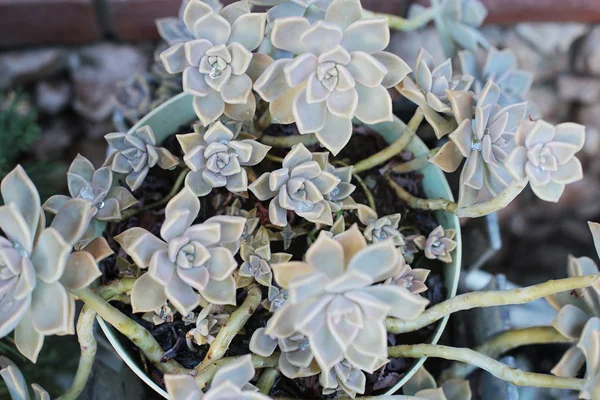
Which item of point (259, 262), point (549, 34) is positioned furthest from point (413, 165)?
point (549, 34)

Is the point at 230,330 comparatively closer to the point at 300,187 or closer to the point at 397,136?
the point at 300,187

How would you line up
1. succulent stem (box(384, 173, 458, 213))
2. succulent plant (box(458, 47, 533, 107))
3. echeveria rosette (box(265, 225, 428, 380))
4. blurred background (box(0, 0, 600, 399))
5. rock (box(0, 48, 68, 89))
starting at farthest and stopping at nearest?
rock (box(0, 48, 68, 89)) → blurred background (box(0, 0, 600, 399)) → succulent plant (box(458, 47, 533, 107)) → succulent stem (box(384, 173, 458, 213)) → echeveria rosette (box(265, 225, 428, 380))

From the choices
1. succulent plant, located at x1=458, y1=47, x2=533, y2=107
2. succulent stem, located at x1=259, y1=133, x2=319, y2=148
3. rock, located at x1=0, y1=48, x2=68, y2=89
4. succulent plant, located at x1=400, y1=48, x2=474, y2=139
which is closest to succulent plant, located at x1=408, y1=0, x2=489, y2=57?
succulent plant, located at x1=458, y1=47, x2=533, y2=107

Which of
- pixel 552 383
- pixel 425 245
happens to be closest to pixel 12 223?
pixel 425 245

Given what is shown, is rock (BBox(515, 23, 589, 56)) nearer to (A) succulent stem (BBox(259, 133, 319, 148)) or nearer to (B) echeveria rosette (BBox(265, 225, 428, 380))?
(A) succulent stem (BBox(259, 133, 319, 148))

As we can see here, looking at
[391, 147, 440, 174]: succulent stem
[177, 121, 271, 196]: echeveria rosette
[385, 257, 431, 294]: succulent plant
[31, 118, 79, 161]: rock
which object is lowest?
[31, 118, 79, 161]: rock

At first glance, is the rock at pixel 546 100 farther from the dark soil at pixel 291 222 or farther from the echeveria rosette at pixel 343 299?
the echeveria rosette at pixel 343 299
